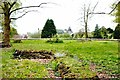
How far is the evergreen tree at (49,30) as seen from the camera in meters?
12.8

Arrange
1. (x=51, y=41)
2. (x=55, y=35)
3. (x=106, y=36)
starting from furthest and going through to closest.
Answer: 1. (x=106, y=36)
2. (x=55, y=35)
3. (x=51, y=41)

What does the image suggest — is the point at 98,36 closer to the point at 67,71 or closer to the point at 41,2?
the point at 41,2

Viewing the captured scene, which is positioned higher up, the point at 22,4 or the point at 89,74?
the point at 22,4

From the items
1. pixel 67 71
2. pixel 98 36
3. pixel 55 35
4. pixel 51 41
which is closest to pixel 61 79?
pixel 67 71

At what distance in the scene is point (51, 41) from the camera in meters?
11.6

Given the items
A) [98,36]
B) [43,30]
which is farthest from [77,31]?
[43,30]

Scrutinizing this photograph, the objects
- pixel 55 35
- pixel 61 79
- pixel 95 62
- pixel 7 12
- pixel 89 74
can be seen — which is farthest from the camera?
pixel 55 35

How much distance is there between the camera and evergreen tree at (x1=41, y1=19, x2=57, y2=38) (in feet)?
41.9

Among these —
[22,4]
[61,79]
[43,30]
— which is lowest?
[61,79]

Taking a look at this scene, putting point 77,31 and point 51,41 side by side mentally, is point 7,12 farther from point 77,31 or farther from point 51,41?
point 77,31

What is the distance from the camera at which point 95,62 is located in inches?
219

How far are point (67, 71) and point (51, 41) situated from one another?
7244mm

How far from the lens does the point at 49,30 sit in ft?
44.3

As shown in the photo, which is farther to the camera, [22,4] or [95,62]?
[22,4]
